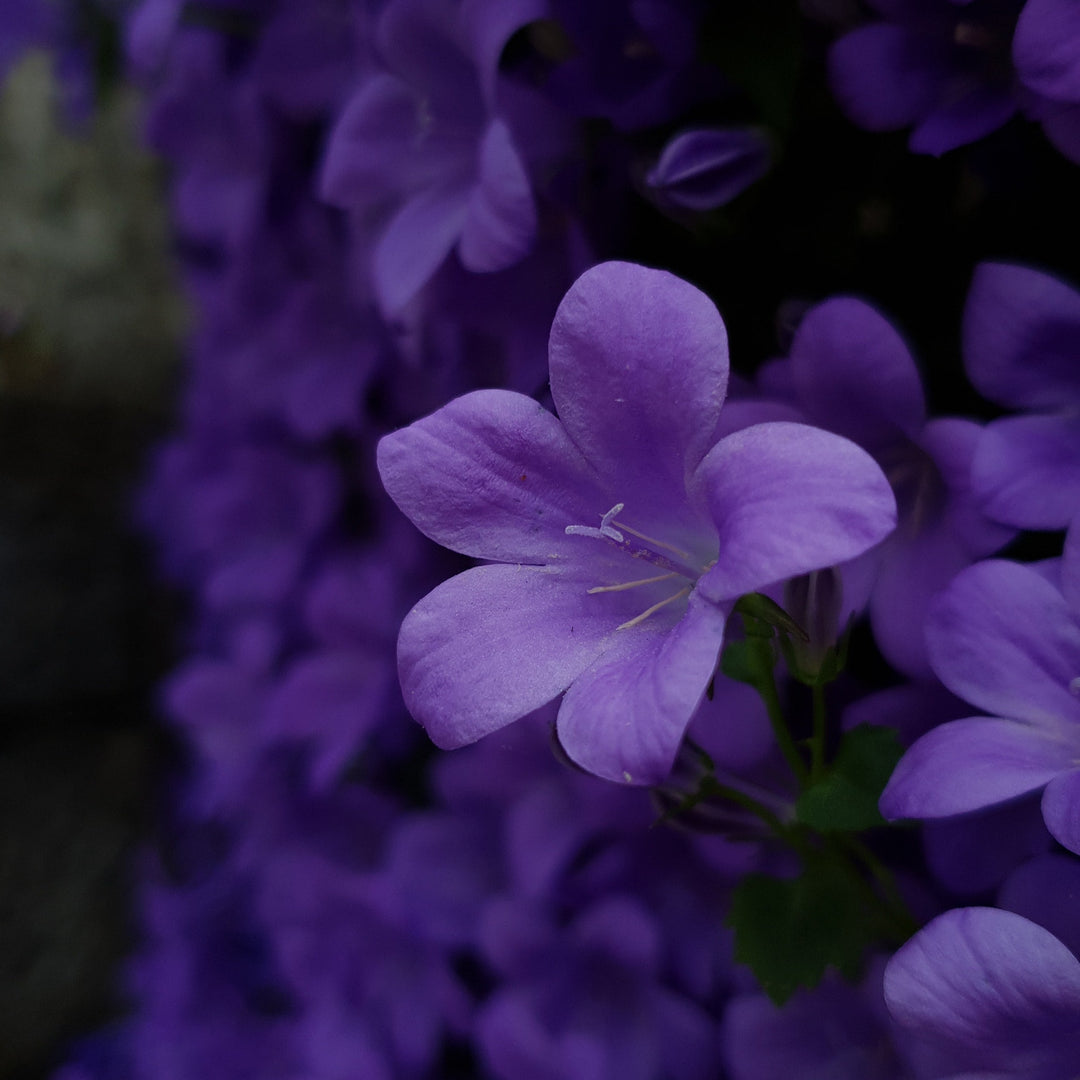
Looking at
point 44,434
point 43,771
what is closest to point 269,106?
point 44,434

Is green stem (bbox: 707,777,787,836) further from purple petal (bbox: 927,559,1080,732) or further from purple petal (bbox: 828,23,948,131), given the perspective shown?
purple petal (bbox: 828,23,948,131)

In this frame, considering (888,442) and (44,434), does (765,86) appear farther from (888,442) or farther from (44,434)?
(44,434)

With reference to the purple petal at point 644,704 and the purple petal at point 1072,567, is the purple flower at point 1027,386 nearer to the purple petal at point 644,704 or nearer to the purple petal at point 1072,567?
the purple petal at point 1072,567

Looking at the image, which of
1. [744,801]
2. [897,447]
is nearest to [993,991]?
[744,801]

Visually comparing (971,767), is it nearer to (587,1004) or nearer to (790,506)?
(790,506)

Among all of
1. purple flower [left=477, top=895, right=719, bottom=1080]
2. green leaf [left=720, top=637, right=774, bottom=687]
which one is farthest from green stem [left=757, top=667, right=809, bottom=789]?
purple flower [left=477, top=895, right=719, bottom=1080]

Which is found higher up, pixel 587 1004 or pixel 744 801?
pixel 744 801

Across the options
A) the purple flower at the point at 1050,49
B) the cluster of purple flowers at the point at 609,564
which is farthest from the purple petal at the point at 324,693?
the purple flower at the point at 1050,49
